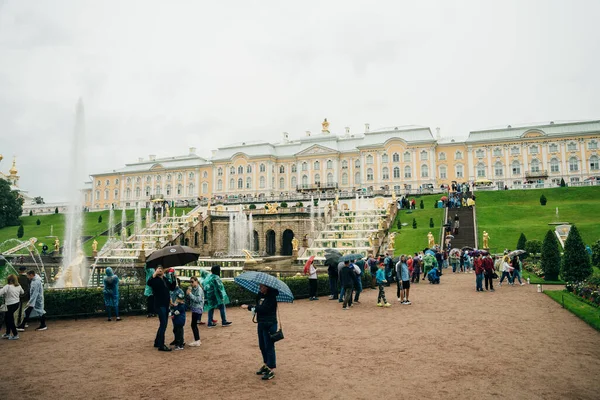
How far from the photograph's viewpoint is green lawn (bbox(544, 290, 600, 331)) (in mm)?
10030

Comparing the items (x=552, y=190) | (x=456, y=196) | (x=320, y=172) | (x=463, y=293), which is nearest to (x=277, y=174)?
(x=320, y=172)

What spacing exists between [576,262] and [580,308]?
472 cm

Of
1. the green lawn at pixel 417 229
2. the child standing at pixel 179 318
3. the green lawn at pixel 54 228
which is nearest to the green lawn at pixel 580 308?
the child standing at pixel 179 318

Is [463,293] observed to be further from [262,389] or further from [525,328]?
[262,389]

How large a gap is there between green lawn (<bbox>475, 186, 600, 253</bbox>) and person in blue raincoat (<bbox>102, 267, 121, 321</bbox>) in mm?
23279

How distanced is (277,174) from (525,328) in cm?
6544

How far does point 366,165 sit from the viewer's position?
6781 centimetres

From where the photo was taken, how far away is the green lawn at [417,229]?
28714 millimetres

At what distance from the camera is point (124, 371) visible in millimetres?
7062

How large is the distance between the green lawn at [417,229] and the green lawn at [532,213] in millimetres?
3372

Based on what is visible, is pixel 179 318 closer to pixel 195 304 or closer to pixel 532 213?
pixel 195 304

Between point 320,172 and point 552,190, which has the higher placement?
point 320,172

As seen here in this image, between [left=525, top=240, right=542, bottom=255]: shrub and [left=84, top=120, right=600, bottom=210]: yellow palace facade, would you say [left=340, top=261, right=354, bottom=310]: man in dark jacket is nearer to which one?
[left=525, top=240, right=542, bottom=255]: shrub

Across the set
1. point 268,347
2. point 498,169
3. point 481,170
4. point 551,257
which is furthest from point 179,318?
point 498,169
